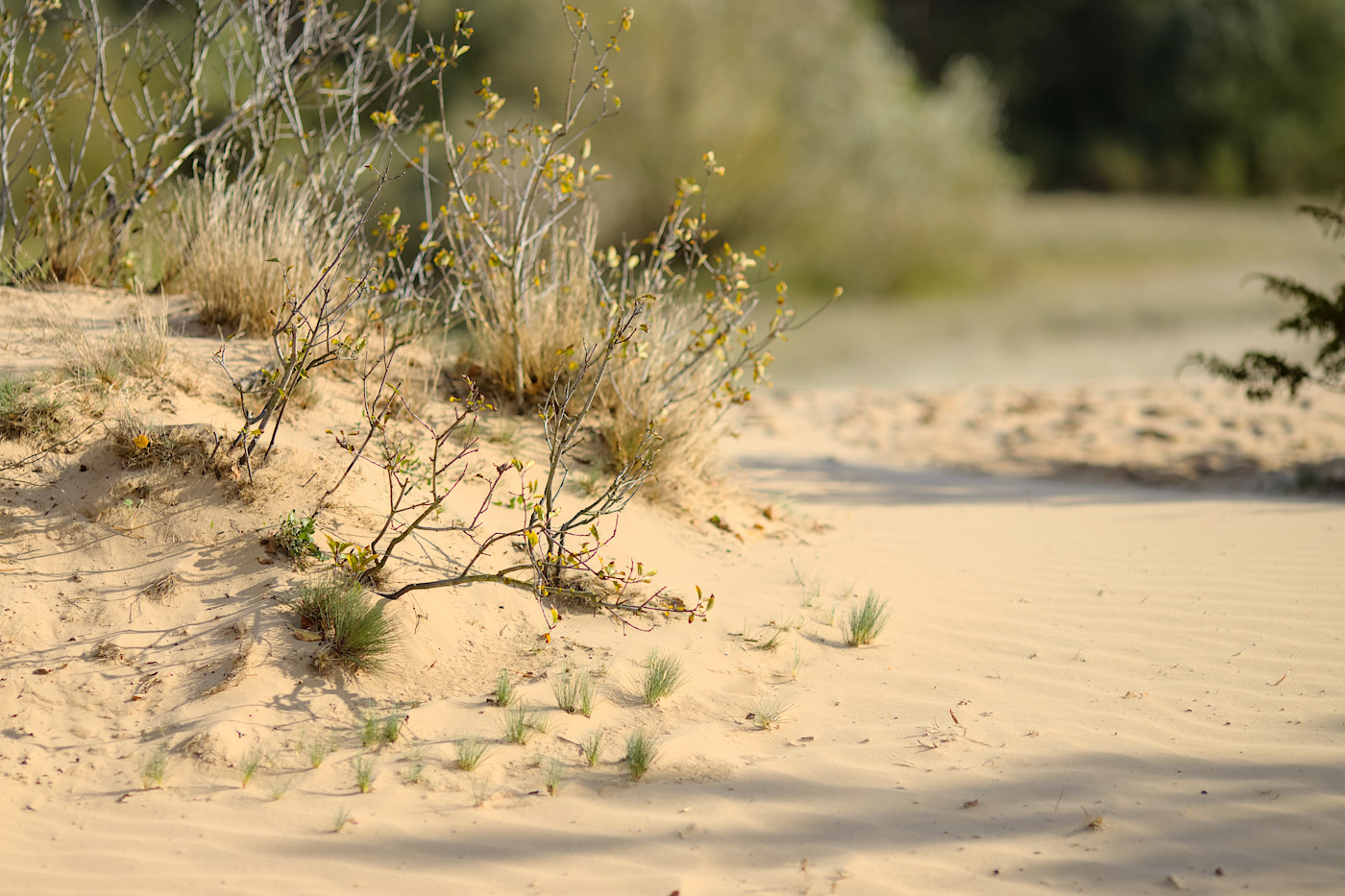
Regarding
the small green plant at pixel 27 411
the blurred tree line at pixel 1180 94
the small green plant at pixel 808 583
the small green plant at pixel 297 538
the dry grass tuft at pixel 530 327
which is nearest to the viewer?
the small green plant at pixel 297 538

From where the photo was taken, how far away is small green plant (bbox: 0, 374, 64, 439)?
3.80 meters

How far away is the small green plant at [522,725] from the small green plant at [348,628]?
0.49 meters

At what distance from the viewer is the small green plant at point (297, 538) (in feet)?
12.1

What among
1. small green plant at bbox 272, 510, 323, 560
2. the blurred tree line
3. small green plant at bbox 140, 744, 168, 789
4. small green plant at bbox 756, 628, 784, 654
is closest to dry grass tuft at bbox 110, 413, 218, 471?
small green plant at bbox 272, 510, 323, 560

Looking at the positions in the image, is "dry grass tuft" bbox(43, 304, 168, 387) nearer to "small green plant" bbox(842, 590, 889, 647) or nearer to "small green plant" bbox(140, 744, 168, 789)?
"small green plant" bbox(140, 744, 168, 789)

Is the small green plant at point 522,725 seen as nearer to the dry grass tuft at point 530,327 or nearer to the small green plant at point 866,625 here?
the small green plant at point 866,625

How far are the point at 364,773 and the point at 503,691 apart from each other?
537mm

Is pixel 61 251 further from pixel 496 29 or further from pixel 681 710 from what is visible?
pixel 496 29

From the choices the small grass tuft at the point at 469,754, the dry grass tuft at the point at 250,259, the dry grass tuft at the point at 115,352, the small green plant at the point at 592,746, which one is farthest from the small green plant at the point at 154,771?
the dry grass tuft at the point at 250,259

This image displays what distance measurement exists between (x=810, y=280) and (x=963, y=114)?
187 inches

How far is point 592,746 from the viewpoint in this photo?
3.12m

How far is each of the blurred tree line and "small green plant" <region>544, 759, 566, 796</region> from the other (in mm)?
31343

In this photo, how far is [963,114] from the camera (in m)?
20.8

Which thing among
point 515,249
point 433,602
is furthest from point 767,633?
point 515,249
